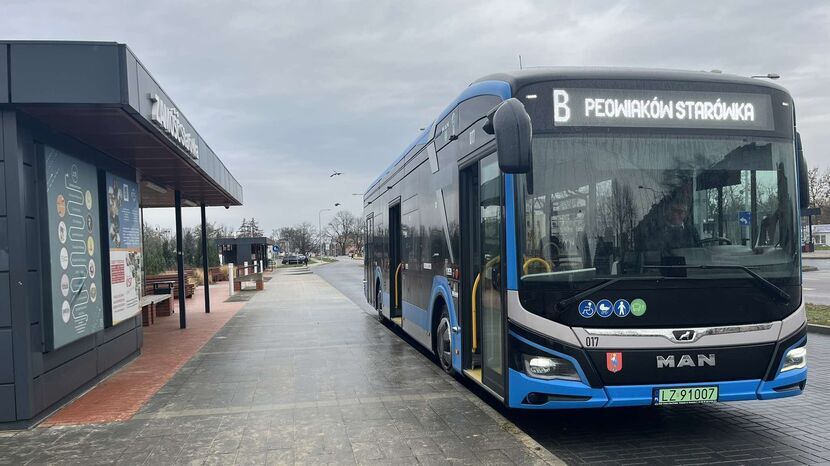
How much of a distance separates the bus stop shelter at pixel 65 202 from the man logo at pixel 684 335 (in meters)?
5.37

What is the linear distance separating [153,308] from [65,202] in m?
8.85

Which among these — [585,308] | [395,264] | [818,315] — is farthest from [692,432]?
[818,315]

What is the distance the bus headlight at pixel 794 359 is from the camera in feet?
15.8

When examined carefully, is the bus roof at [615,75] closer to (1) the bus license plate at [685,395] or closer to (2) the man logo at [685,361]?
(2) the man logo at [685,361]

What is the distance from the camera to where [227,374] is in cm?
827

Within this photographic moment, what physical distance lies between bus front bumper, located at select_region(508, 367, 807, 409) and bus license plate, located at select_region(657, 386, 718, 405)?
0.03 meters

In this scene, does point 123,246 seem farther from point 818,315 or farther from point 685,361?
point 818,315

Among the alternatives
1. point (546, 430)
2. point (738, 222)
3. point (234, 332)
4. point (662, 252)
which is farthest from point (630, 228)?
point (234, 332)

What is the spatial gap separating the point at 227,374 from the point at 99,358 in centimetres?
164

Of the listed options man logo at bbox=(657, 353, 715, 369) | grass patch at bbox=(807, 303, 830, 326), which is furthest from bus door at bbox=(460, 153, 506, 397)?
grass patch at bbox=(807, 303, 830, 326)

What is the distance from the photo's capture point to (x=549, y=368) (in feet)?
15.4

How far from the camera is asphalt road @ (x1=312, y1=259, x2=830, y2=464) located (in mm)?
4684

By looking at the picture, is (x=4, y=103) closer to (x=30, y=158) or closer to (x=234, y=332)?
(x=30, y=158)

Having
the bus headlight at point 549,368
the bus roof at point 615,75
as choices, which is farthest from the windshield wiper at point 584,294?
the bus roof at point 615,75
